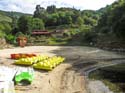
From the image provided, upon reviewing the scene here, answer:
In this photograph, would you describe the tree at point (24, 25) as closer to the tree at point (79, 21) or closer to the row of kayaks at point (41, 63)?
the tree at point (79, 21)

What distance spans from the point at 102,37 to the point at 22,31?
146ft

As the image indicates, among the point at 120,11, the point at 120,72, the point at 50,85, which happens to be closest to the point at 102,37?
the point at 120,11

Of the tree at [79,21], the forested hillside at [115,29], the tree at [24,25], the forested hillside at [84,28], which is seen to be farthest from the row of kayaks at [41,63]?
the tree at [79,21]

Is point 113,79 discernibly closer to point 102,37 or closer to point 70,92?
point 70,92

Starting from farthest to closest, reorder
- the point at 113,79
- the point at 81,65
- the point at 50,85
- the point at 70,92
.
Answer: the point at 81,65 < the point at 113,79 < the point at 50,85 < the point at 70,92

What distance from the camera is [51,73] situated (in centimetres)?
4156

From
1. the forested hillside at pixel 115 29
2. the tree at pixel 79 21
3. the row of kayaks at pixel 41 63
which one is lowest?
the row of kayaks at pixel 41 63

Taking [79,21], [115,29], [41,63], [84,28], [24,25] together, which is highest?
[79,21]

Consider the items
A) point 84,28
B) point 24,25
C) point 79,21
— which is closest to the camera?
point 24,25

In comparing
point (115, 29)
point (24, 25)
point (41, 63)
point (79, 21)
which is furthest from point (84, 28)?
point (41, 63)

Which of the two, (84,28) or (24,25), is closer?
(24,25)

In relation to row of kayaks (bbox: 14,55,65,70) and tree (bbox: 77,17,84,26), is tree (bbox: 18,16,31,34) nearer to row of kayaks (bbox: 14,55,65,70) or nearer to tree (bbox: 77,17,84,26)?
tree (bbox: 77,17,84,26)

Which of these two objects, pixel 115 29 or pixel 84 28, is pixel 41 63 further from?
pixel 84 28

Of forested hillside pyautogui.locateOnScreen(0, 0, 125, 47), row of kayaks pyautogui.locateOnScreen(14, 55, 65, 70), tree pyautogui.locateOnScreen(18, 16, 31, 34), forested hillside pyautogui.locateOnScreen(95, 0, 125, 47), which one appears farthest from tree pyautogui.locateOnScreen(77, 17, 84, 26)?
row of kayaks pyautogui.locateOnScreen(14, 55, 65, 70)
